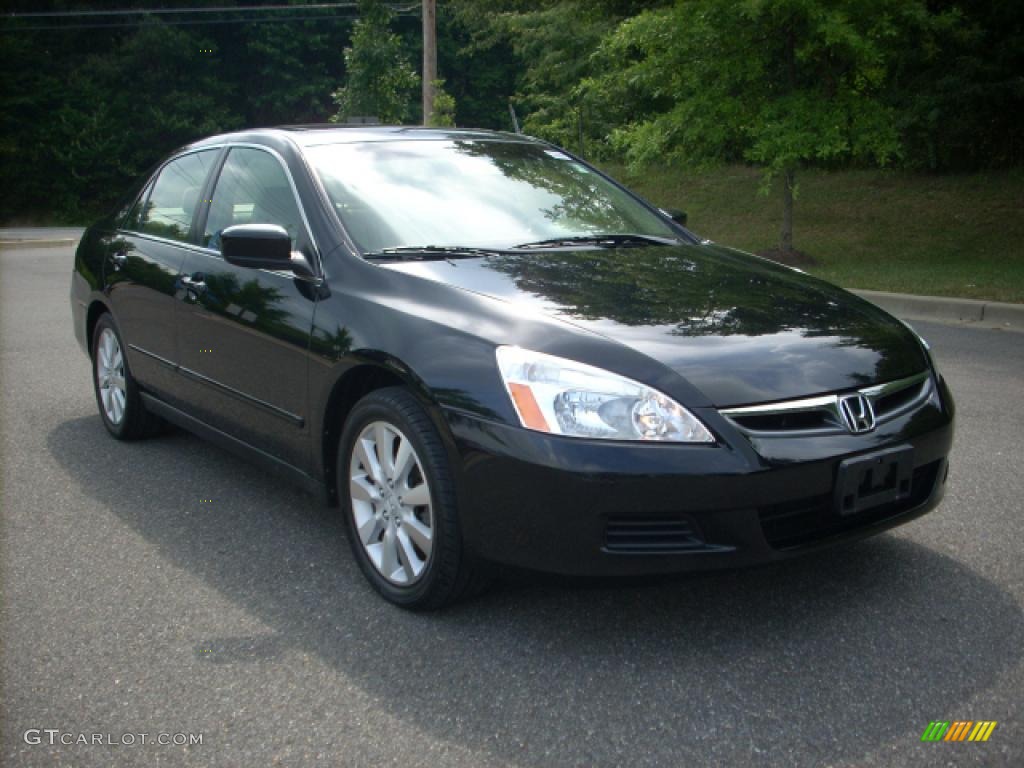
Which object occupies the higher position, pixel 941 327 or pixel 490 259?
pixel 490 259

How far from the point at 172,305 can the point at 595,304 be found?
219 centimetres

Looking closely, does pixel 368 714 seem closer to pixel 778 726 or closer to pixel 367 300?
pixel 778 726

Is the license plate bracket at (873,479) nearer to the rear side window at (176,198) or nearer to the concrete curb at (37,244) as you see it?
the rear side window at (176,198)

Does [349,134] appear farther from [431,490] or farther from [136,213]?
[431,490]

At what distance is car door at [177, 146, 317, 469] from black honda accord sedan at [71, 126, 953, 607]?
0.04 feet

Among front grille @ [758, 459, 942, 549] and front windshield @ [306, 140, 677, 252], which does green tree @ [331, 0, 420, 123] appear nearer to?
front windshield @ [306, 140, 677, 252]

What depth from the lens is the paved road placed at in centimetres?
261

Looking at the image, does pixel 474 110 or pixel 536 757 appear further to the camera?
pixel 474 110

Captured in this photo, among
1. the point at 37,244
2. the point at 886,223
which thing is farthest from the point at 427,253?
the point at 37,244

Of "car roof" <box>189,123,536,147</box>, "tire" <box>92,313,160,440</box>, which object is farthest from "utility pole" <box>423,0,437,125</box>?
"car roof" <box>189,123,536,147</box>

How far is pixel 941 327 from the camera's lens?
9.68 metres

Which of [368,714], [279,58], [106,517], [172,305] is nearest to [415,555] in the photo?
[368,714]

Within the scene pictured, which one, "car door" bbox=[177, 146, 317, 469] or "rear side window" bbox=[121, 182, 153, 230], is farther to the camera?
"rear side window" bbox=[121, 182, 153, 230]

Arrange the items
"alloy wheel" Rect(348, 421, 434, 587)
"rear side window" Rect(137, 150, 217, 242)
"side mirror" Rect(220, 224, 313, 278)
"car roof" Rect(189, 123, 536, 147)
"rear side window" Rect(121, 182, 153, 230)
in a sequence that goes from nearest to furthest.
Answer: "alloy wheel" Rect(348, 421, 434, 587) → "side mirror" Rect(220, 224, 313, 278) → "car roof" Rect(189, 123, 536, 147) → "rear side window" Rect(137, 150, 217, 242) → "rear side window" Rect(121, 182, 153, 230)
